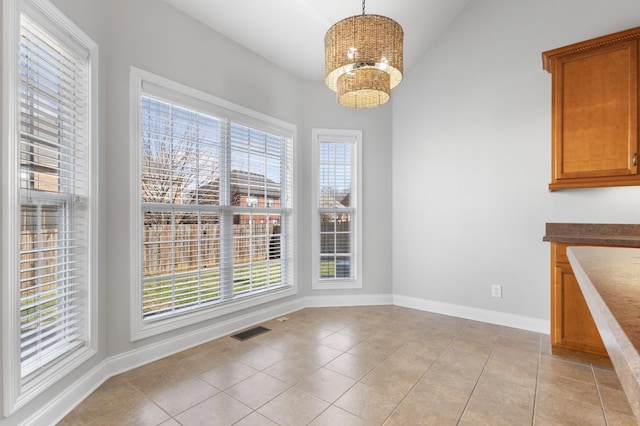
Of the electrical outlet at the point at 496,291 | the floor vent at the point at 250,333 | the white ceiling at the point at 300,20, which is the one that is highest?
the white ceiling at the point at 300,20

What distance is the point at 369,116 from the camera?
4172 millimetres

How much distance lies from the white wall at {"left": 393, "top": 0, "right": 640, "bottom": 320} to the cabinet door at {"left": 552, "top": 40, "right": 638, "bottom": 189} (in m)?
0.29

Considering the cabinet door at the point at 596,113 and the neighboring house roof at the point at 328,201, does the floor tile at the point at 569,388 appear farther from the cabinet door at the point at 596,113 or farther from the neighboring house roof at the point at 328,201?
the neighboring house roof at the point at 328,201

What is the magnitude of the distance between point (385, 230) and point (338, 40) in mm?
2630

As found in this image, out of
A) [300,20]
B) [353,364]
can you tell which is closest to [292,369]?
[353,364]

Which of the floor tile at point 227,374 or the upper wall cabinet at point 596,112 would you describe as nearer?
the floor tile at point 227,374

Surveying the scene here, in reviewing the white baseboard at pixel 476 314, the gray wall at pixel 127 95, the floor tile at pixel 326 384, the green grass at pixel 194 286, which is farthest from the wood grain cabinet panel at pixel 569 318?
the green grass at pixel 194 286

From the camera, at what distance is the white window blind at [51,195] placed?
174cm

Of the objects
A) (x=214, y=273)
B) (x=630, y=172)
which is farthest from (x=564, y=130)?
(x=214, y=273)

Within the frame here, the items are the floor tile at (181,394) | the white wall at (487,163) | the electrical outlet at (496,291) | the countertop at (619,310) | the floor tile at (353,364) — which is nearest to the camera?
the countertop at (619,310)

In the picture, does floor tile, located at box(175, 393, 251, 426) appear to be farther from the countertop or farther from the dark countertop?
the dark countertop

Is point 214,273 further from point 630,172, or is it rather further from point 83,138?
point 630,172

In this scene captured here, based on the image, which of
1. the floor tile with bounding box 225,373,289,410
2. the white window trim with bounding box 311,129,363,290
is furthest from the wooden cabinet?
the floor tile with bounding box 225,373,289,410

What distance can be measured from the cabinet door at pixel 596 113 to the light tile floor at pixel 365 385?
156cm
